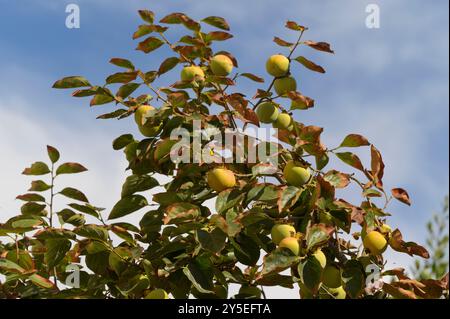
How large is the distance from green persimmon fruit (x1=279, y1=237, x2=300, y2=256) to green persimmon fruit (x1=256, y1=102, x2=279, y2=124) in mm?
631

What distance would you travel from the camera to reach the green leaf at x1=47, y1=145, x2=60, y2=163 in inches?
98.7

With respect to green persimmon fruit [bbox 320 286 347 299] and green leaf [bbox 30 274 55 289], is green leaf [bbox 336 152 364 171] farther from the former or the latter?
green leaf [bbox 30 274 55 289]

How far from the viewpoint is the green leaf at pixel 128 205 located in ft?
8.29

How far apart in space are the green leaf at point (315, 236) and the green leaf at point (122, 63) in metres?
1.07

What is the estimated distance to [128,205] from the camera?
254cm

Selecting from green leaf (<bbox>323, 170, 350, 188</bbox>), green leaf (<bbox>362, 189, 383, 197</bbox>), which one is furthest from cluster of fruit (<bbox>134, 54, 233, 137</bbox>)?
green leaf (<bbox>362, 189, 383, 197</bbox>)

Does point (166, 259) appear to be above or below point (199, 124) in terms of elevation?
below

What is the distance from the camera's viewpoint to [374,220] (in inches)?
88.6

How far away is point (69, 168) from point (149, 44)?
0.65 m

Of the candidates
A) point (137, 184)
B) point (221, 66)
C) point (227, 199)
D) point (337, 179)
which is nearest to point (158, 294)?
point (227, 199)

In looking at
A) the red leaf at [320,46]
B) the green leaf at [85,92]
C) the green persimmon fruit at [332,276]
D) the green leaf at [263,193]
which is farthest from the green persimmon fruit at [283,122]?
the green leaf at [85,92]
